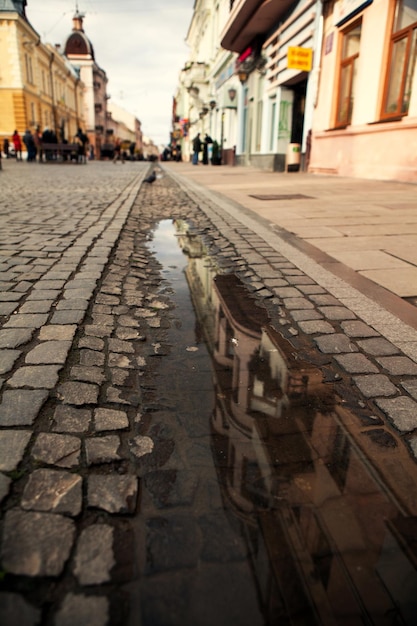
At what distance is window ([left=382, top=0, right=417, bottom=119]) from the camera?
32.4 feet

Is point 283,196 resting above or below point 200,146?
below

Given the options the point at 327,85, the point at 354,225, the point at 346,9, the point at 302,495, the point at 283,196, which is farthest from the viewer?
the point at 327,85

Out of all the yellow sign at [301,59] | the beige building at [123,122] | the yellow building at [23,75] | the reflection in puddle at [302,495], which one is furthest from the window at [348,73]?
the beige building at [123,122]

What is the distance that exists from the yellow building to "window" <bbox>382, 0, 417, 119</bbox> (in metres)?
26.3

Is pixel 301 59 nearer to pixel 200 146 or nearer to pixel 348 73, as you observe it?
pixel 348 73

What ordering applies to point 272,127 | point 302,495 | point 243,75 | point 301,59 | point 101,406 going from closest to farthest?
point 302,495 → point 101,406 → point 301,59 → point 272,127 → point 243,75

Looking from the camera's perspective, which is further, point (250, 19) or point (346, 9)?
point (250, 19)

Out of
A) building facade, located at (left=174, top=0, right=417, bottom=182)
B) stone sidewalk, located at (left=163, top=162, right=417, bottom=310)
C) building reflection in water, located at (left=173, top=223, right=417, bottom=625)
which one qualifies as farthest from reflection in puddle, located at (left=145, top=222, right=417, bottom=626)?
building facade, located at (left=174, top=0, right=417, bottom=182)

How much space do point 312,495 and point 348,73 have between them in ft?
45.5

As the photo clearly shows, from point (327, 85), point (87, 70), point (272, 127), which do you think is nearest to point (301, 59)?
point (327, 85)

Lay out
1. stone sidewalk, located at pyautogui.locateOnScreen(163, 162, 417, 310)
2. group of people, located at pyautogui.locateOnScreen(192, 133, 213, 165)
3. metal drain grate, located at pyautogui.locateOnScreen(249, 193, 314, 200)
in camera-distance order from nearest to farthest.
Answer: stone sidewalk, located at pyautogui.locateOnScreen(163, 162, 417, 310), metal drain grate, located at pyautogui.locateOnScreen(249, 193, 314, 200), group of people, located at pyautogui.locateOnScreen(192, 133, 213, 165)

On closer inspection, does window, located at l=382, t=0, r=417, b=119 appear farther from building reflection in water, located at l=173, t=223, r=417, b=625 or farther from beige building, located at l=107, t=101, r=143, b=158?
beige building, located at l=107, t=101, r=143, b=158

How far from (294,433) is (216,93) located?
34.4m

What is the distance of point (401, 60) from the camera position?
33.8 ft
